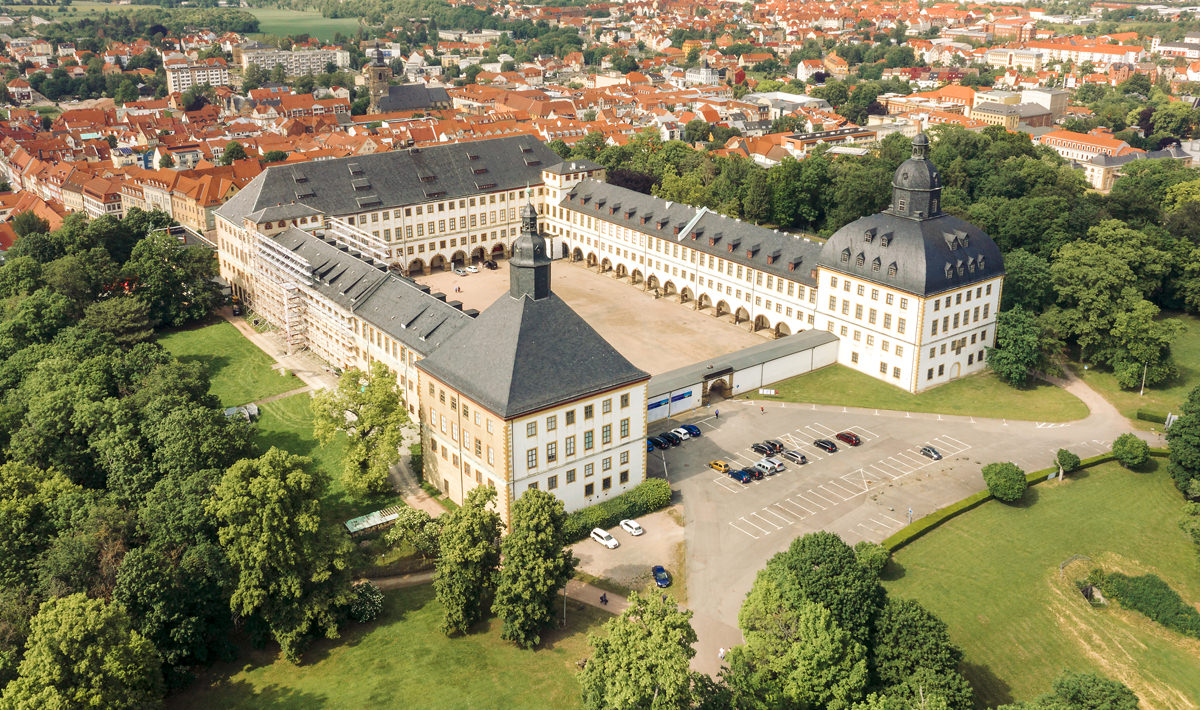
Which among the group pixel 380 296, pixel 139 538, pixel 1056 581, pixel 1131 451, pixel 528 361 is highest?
pixel 528 361

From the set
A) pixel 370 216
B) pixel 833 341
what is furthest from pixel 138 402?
pixel 833 341

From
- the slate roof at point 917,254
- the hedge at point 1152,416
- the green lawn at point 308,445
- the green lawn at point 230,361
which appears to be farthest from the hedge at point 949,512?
the green lawn at point 230,361

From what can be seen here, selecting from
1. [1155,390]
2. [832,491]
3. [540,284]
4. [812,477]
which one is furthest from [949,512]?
[1155,390]

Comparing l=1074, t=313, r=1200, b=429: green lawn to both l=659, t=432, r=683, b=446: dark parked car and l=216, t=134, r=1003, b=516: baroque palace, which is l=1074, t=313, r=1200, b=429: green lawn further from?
l=659, t=432, r=683, b=446: dark parked car

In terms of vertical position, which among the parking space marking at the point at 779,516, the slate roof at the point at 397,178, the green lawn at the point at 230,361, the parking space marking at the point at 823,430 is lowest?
the parking space marking at the point at 779,516

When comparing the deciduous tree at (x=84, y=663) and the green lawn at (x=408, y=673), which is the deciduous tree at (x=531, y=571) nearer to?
the green lawn at (x=408, y=673)

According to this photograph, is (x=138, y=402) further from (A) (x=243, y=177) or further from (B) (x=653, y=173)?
(B) (x=653, y=173)

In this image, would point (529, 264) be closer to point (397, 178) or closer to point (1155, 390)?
point (397, 178)

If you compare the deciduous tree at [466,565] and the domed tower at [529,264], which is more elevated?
the domed tower at [529,264]
